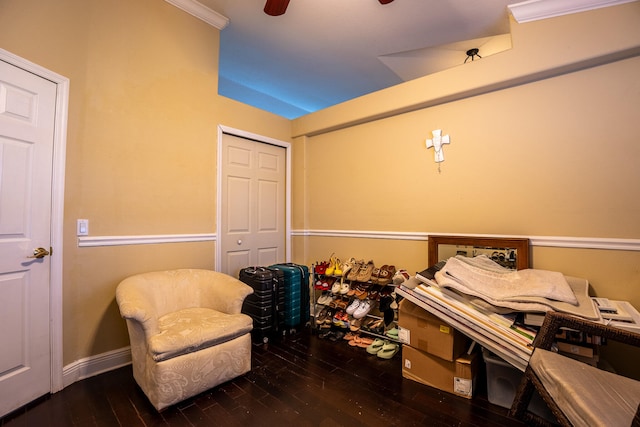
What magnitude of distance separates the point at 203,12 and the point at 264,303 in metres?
2.91

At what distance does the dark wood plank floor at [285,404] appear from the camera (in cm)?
160

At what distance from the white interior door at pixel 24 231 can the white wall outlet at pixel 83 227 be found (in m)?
0.18

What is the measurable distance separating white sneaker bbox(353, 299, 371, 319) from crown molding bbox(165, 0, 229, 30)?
319cm

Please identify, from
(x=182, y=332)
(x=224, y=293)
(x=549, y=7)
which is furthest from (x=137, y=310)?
Result: (x=549, y=7)

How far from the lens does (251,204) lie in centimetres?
332

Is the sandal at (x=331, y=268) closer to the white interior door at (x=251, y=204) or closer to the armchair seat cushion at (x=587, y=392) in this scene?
the white interior door at (x=251, y=204)

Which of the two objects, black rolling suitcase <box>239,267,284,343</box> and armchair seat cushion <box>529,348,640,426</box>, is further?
black rolling suitcase <box>239,267,284,343</box>

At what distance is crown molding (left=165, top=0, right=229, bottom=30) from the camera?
260cm

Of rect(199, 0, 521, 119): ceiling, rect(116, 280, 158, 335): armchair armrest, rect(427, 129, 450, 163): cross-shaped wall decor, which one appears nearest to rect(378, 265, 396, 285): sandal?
rect(427, 129, 450, 163): cross-shaped wall decor

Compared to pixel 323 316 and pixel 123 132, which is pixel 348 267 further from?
pixel 123 132

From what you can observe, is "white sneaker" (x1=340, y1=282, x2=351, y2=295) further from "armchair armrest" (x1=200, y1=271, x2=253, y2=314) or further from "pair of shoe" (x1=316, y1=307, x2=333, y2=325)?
"armchair armrest" (x1=200, y1=271, x2=253, y2=314)

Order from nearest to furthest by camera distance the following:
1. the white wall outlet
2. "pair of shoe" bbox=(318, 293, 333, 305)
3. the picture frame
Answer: the white wall outlet → the picture frame → "pair of shoe" bbox=(318, 293, 333, 305)

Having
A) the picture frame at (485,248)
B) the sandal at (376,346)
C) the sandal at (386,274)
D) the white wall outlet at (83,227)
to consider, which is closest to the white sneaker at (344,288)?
the sandal at (386,274)

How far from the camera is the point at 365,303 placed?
2.73m
